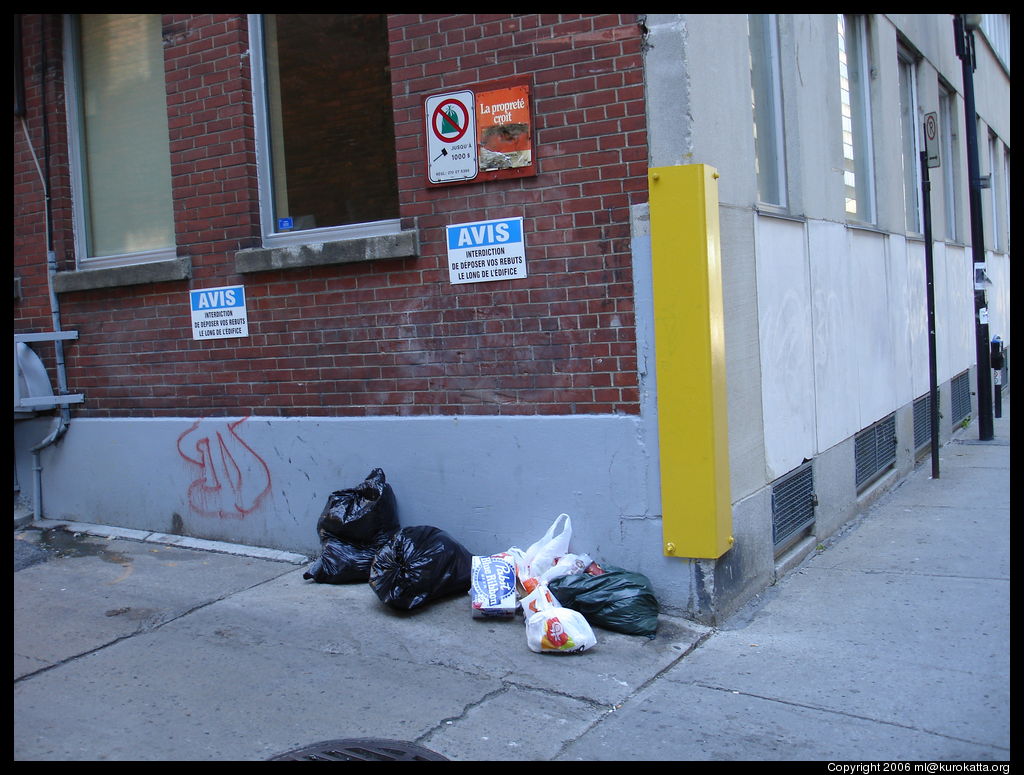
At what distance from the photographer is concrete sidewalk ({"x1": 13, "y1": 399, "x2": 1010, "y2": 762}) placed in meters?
4.00

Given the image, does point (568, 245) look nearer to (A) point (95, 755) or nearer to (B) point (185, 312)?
(B) point (185, 312)

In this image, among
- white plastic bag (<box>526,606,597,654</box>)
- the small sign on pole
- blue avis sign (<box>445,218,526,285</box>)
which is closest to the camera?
white plastic bag (<box>526,606,597,654</box>)

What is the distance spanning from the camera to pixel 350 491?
6230mm

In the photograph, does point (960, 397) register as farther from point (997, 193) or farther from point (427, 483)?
point (427, 483)

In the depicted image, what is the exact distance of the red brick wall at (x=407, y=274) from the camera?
18.2 ft

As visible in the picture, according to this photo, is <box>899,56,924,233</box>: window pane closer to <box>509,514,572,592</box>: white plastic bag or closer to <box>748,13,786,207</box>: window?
<box>748,13,786,207</box>: window

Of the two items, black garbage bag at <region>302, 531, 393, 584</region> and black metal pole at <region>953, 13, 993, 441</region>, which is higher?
black metal pole at <region>953, 13, 993, 441</region>

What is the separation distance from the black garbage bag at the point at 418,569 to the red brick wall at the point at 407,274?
33.1 inches

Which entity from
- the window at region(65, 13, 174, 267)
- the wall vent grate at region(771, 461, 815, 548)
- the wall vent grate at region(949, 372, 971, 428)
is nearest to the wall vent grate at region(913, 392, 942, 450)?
the wall vent grate at region(949, 372, 971, 428)

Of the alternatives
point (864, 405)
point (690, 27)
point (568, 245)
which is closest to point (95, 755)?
point (568, 245)

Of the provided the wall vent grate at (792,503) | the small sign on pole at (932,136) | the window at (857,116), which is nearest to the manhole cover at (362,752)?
the wall vent grate at (792,503)

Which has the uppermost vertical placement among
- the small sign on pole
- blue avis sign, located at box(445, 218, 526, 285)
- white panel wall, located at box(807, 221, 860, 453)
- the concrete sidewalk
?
the small sign on pole

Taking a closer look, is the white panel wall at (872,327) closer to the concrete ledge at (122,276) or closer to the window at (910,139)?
the window at (910,139)

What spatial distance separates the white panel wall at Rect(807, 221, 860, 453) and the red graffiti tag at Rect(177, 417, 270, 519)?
3996mm
